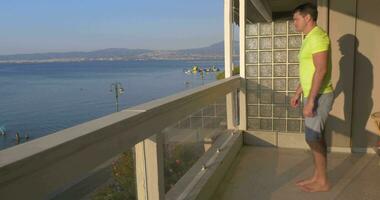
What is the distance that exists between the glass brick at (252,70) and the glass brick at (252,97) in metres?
0.22

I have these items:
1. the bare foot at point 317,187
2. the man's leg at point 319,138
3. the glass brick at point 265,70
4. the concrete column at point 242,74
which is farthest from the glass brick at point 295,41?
the bare foot at point 317,187

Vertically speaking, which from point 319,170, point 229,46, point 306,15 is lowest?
point 319,170

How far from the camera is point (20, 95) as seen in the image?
52.4 m

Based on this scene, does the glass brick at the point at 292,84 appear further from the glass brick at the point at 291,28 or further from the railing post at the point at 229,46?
the railing post at the point at 229,46

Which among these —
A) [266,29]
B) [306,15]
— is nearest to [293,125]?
[266,29]

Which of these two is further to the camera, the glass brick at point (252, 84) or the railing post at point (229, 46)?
the glass brick at point (252, 84)

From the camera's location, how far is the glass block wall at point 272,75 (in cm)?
435

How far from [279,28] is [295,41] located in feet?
0.84

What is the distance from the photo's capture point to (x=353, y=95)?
402 centimetres

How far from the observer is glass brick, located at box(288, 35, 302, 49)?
14.1 ft

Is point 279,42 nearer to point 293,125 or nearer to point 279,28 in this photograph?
point 279,28

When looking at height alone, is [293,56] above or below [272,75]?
above

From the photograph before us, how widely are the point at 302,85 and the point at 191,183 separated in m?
1.22

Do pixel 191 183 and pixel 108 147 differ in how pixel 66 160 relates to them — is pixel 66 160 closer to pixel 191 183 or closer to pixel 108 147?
pixel 108 147
